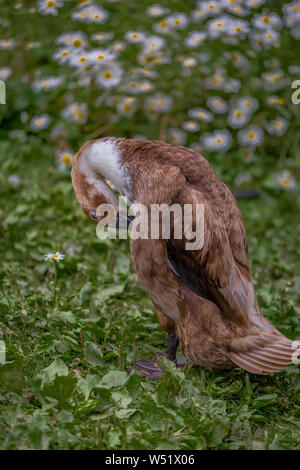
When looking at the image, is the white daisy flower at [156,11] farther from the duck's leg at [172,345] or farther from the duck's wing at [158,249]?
the duck's leg at [172,345]

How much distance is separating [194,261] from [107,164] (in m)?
0.65

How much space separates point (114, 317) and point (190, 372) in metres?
0.72

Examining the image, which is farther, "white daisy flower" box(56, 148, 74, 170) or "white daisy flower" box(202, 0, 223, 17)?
"white daisy flower" box(202, 0, 223, 17)

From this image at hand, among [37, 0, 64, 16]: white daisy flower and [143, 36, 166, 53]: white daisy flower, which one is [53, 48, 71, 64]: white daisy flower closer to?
[37, 0, 64, 16]: white daisy flower

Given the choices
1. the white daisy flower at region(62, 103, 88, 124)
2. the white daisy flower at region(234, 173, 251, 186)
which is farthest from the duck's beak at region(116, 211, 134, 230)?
the white daisy flower at region(62, 103, 88, 124)

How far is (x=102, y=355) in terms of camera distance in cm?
349

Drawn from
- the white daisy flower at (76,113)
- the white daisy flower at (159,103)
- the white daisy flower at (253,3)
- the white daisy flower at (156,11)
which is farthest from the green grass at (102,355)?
the white daisy flower at (253,3)

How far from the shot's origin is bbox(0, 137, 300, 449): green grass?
282 centimetres

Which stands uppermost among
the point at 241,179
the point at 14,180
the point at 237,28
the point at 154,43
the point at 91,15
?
the point at 91,15

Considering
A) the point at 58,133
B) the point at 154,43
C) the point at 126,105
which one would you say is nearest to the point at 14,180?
the point at 58,133

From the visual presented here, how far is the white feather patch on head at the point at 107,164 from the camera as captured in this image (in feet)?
10.7

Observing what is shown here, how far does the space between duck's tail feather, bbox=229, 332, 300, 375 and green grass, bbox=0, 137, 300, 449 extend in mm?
179

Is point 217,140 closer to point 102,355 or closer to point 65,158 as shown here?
point 65,158

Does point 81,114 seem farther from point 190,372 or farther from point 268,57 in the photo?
point 190,372
